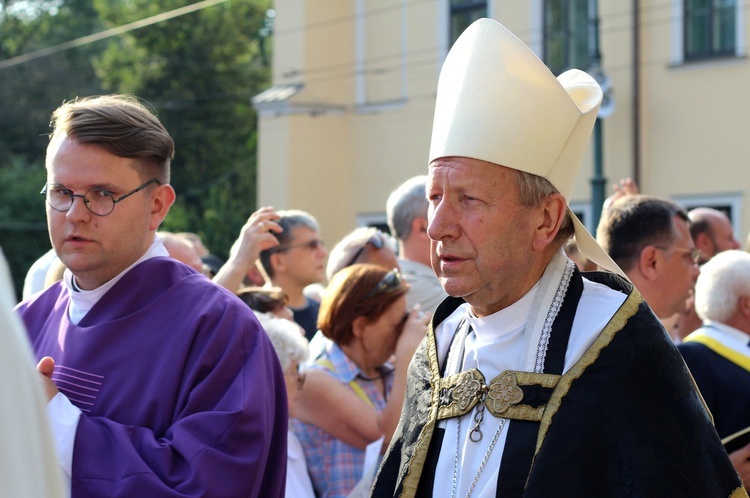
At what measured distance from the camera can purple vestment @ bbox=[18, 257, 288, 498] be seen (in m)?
2.93

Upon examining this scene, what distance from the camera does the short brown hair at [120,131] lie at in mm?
3238

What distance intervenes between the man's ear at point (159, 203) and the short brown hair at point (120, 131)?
31 millimetres

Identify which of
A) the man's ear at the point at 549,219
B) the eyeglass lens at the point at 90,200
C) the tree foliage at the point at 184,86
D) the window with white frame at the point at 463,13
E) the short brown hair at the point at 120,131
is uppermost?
the window with white frame at the point at 463,13

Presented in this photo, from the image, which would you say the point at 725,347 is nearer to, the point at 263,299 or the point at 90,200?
the point at 263,299

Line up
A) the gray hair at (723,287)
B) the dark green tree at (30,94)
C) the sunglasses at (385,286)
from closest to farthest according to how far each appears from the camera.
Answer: the sunglasses at (385,286), the gray hair at (723,287), the dark green tree at (30,94)

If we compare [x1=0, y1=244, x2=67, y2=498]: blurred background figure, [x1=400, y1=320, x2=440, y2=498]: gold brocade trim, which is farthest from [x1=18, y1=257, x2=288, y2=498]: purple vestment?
[x1=0, y1=244, x2=67, y2=498]: blurred background figure

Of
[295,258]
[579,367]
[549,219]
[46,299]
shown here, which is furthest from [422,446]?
[295,258]

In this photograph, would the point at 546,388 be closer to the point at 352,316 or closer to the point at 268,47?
the point at 352,316

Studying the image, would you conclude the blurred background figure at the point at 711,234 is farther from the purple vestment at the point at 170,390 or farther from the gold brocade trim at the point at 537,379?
the gold brocade trim at the point at 537,379

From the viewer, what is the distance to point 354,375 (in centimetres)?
477

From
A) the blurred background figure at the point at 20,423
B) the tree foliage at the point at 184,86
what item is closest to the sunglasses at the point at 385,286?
the blurred background figure at the point at 20,423

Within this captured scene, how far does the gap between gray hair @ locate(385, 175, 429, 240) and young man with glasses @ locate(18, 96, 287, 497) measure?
2.13 meters

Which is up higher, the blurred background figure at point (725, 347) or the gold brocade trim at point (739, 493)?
the gold brocade trim at point (739, 493)

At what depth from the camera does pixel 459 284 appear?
9.20 ft
